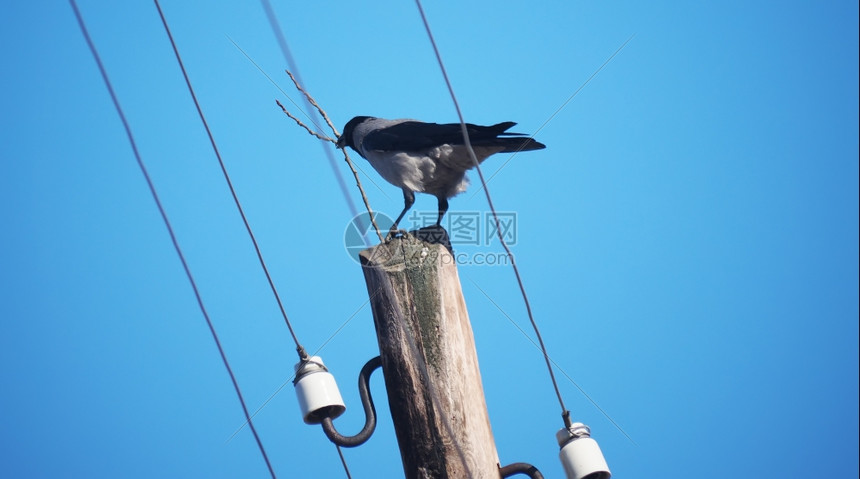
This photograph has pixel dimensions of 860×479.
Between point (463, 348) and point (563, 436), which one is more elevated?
point (463, 348)

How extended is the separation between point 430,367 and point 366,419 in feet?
1.82

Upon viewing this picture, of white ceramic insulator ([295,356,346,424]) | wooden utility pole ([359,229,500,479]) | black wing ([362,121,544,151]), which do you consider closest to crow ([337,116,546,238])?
black wing ([362,121,544,151])

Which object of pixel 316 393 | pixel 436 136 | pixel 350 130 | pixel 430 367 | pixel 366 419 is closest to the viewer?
pixel 430 367

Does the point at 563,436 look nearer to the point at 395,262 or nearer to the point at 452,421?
the point at 452,421

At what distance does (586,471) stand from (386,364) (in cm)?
93

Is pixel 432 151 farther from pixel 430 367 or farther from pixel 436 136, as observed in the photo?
pixel 430 367

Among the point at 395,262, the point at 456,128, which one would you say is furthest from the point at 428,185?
the point at 395,262

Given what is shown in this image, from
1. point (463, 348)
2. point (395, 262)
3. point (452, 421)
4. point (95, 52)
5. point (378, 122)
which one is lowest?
point (452, 421)

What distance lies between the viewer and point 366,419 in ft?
10.7

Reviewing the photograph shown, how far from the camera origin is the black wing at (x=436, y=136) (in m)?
4.85

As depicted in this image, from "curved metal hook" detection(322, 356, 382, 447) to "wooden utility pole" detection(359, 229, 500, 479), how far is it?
8.6 inches

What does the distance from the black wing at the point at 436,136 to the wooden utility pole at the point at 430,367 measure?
1.84 meters

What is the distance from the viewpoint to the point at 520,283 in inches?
113

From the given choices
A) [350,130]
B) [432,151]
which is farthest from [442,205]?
[350,130]
